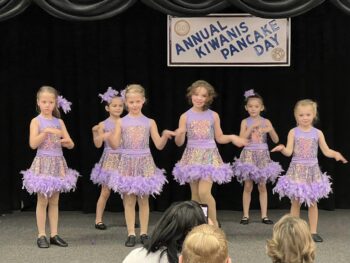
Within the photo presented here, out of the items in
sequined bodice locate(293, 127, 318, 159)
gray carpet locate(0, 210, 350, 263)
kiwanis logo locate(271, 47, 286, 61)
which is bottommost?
gray carpet locate(0, 210, 350, 263)

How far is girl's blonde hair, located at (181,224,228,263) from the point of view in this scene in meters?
2.32

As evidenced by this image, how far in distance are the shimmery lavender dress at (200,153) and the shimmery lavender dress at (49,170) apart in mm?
962

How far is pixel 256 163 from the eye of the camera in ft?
18.6

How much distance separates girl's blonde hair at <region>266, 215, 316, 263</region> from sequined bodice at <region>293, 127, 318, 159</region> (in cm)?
254

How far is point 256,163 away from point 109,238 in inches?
60.5

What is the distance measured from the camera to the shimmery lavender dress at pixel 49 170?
15.5 feet

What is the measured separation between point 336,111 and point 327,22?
3.07ft

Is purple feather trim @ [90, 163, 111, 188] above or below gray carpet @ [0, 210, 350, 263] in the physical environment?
above

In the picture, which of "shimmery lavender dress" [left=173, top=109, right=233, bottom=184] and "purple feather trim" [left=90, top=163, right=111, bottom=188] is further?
"purple feather trim" [left=90, top=163, right=111, bottom=188]

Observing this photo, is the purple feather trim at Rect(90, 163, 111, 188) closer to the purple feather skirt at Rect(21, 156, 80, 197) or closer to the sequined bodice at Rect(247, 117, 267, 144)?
the purple feather skirt at Rect(21, 156, 80, 197)

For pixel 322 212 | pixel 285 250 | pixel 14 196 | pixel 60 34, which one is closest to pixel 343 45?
pixel 322 212

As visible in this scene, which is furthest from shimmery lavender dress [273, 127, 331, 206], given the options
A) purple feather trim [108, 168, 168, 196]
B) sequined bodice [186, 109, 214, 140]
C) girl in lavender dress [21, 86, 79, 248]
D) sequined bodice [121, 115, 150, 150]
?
girl in lavender dress [21, 86, 79, 248]

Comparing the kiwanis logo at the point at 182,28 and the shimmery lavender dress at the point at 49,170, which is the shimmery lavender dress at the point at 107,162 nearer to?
the shimmery lavender dress at the point at 49,170

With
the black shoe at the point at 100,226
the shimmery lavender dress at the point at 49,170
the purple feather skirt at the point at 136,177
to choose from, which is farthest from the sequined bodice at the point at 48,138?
the black shoe at the point at 100,226
